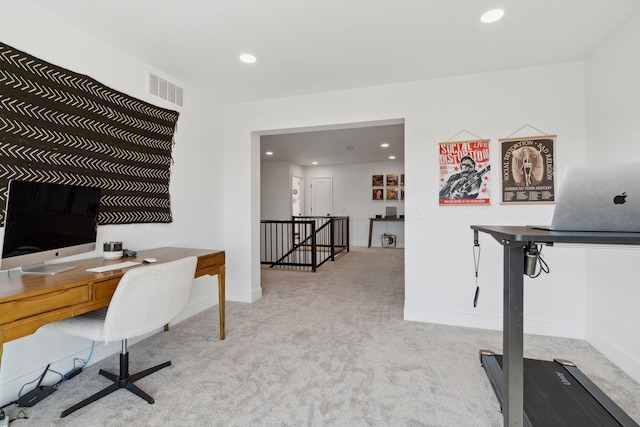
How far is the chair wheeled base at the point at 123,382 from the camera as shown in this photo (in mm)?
1668

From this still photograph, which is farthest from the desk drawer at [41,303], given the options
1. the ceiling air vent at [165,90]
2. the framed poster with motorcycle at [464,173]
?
A: the framed poster with motorcycle at [464,173]

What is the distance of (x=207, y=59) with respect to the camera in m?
2.62

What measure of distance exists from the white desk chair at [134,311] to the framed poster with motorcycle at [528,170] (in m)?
2.79

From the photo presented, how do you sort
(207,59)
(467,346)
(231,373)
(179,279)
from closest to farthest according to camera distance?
(179,279) → (231,373) → (467,346) → (207,59)

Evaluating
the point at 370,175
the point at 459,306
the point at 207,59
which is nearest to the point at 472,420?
the point at 459,306

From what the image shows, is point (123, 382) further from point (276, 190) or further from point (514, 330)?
point (276, 190)

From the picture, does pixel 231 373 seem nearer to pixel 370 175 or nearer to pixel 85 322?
pixel 85 322

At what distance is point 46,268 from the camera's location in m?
1.80

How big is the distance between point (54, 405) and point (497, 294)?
338cm

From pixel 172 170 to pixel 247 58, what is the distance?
130 cm

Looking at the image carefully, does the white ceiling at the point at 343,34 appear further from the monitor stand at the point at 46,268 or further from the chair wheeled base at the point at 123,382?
the chair wheeled base at the point at 123,382

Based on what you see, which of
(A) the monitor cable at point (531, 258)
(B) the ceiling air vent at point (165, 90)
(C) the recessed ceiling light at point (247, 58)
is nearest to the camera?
(A) the monitor cable at point (531, 258)

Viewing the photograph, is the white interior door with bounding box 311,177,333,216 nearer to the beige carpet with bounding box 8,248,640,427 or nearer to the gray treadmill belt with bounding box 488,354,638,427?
the beige carpet with bounding box 8,248,640,427

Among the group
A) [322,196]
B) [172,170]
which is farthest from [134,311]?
[322,196]
